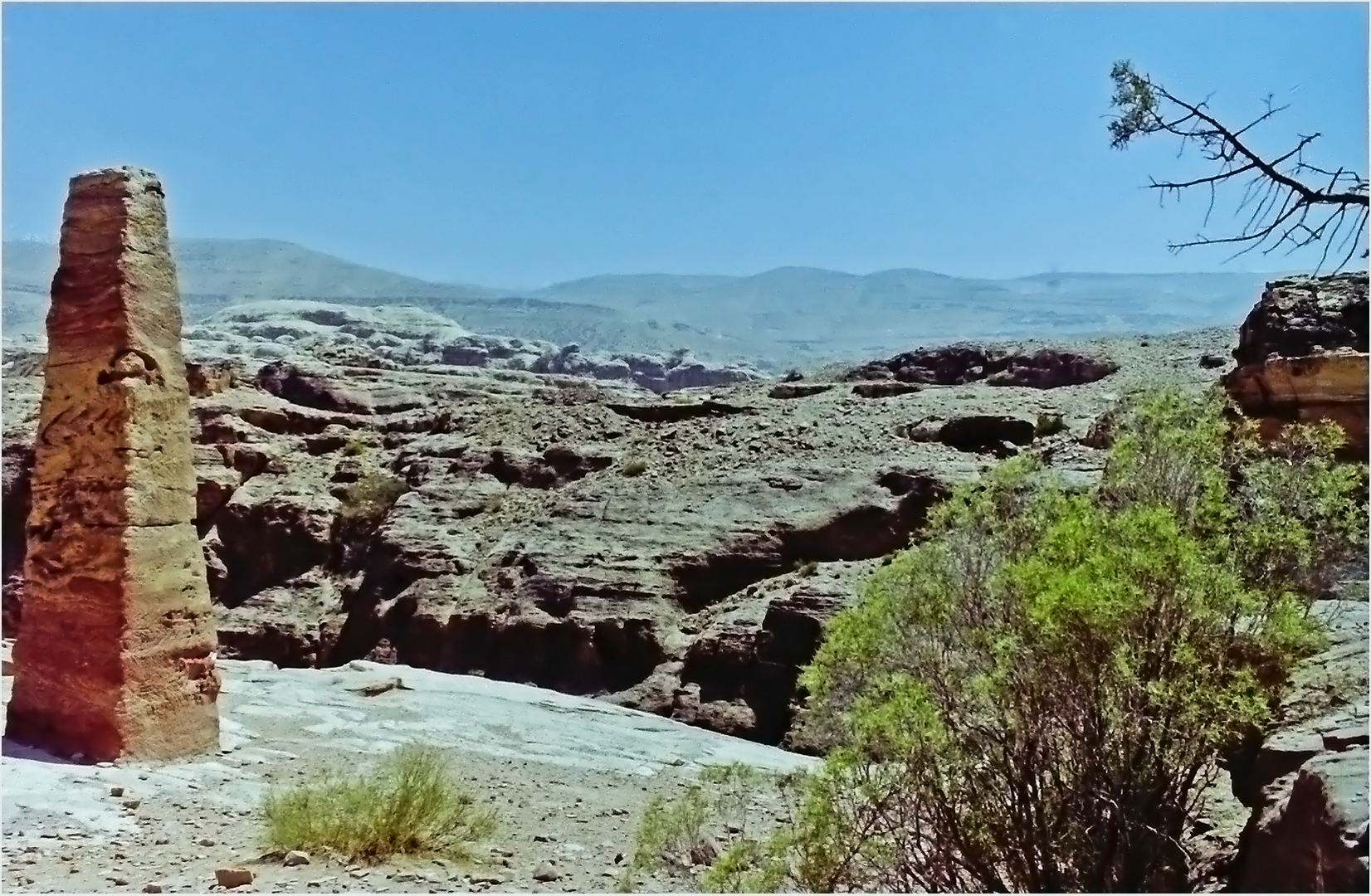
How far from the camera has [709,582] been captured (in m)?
21.8

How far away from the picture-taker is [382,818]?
778cm

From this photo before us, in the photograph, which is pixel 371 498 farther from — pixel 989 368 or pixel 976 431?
pixel 989 368

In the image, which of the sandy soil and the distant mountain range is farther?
the distant mountain range

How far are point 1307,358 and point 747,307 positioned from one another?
178644 mm

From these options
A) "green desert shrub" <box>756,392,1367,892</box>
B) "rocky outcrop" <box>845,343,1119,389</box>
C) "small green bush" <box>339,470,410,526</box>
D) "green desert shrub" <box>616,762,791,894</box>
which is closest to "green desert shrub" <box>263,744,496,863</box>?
"green desert shrub" <box>616,762,791,894</box>

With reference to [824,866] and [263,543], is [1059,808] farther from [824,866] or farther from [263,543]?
[263,543]

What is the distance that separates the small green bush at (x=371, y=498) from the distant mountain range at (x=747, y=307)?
9818 centimetres

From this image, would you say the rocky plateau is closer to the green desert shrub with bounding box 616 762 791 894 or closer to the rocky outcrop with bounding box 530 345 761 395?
the green desert shrub with bounding box 616 762 791 894

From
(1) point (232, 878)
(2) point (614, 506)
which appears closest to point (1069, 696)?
(1) point (232, 878)

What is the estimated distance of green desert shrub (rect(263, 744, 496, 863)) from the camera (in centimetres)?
752

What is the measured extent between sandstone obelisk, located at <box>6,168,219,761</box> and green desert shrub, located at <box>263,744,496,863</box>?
71.5 inches

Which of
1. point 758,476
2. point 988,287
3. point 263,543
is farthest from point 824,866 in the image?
point 988,287

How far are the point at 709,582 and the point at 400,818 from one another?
14.1 meters

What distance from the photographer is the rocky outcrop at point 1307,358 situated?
531 inches
